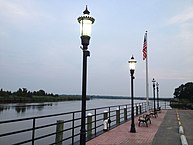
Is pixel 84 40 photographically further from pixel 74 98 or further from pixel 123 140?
pixel 74 98

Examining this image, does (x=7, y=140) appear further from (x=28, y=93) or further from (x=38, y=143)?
(x=28, y=93)

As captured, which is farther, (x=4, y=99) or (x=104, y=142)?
(x=4, y=99)

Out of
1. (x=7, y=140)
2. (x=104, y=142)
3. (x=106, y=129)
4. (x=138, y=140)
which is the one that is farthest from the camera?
(x=7, y=140)

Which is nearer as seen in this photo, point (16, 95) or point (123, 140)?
point (123, 140)

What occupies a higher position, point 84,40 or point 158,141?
point 84,40

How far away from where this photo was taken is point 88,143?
8570 mm

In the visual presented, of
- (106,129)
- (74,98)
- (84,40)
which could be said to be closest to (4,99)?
(74,98)

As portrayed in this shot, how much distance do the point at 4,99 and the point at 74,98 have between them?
220 ft

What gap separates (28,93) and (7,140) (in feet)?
292

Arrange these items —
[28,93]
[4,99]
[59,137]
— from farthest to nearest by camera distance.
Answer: [28,93], [4,99], [59,137]

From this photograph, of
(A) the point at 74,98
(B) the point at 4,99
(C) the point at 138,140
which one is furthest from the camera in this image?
(A) the point at 74,98

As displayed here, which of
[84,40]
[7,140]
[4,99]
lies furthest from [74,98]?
[84,40]

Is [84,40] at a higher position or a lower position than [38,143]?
higher

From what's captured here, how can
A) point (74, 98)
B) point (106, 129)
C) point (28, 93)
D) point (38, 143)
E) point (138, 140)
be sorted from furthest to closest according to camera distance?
point (74, 98), point (28, 93), point (38, 143), point (106, 129), point (138, 140)
